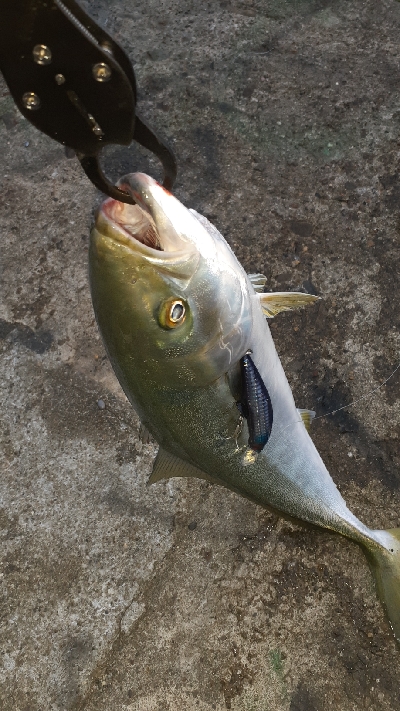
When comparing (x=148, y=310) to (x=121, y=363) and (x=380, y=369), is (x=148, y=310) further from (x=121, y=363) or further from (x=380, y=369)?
(x=380, y=369)

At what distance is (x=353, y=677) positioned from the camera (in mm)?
2594

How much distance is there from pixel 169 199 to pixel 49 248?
188 centimetres

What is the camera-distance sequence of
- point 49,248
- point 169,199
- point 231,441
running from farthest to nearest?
1. point 49,248
2. point 231,441
3. point 169,199

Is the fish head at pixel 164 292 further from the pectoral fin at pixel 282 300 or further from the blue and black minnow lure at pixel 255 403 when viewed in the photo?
the pectoral fin at pixel 282 300

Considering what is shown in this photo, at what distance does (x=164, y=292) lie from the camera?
1724 millimetres

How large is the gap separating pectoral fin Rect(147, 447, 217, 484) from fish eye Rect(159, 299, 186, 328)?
2.07 feet

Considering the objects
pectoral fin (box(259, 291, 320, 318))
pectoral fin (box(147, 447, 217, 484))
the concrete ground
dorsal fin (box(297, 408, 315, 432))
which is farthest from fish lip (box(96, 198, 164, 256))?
the concrete ground

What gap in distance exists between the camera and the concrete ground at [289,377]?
2678 millimetres

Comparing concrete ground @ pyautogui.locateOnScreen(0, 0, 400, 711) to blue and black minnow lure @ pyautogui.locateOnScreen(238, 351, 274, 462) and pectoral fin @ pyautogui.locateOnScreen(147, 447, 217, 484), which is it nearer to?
pectoral fin @ pyautogui.locateOnScreen(147, 447, 217, 484)

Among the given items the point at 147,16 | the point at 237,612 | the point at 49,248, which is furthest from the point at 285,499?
the point at 147,16

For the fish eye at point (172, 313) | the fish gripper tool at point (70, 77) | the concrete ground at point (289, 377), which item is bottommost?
the concrete ground at point (289, 377)

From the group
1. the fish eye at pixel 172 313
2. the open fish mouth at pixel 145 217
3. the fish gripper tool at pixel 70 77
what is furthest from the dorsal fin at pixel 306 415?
the fish gripper tool at pixel 70 77

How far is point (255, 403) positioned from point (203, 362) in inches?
8.8

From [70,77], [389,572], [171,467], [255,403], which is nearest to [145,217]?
[70,77]
